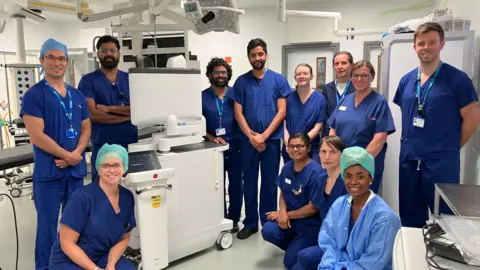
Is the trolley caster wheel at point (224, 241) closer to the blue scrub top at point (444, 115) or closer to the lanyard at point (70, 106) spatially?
the lanyard at point (70, 106)

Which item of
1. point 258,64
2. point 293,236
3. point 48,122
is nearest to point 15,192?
point 48,122

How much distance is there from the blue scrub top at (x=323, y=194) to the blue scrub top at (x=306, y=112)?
0.74 meters

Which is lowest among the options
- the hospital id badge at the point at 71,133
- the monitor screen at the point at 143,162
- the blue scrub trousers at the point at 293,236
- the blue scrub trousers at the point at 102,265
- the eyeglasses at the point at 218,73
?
the blue scrub trousers at the point at 293,236

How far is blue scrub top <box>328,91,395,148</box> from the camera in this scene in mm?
2377

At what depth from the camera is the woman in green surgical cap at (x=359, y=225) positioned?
154 cm

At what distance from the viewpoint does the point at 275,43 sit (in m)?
6.09

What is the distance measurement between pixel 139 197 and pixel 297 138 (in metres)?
1.06

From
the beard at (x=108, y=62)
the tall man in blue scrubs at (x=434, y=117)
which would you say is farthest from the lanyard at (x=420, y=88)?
the beard at (x=108, y=62)

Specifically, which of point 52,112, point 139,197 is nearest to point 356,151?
point 139,197

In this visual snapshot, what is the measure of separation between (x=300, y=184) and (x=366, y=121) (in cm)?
60

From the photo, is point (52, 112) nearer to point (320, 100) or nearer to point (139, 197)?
point (139, 197)

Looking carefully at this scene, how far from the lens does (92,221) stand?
5.73 ft

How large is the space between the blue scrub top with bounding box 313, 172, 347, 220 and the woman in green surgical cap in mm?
282

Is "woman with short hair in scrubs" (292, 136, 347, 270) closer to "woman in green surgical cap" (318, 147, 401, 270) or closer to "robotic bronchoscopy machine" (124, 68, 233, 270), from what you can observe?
"woman in green surgical cap" (318, 147, 401, 270)
